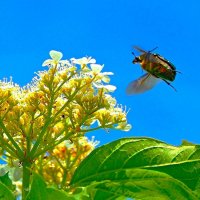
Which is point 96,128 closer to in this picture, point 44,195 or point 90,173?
point 90,173

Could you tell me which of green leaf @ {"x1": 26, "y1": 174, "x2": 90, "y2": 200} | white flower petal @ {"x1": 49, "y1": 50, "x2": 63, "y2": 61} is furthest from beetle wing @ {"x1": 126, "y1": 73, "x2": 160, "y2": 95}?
green leaf @ {"x1": 26, "y1": 174, "x2": 90, "y2": 200}

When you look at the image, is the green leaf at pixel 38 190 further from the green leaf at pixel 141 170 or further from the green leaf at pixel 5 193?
the green leaf at pixel 141 170

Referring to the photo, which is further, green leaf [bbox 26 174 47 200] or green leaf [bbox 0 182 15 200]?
green leaf [bbox 0 182 15 200]

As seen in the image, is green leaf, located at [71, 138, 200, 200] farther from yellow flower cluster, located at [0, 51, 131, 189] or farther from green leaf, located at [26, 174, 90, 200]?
yellow flower cluster, located at [0, 51, 131, 189]

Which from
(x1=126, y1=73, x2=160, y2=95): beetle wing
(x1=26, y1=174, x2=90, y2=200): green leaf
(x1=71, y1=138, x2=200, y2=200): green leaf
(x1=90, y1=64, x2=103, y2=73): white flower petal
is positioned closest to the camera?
(x1=26, y1=174, x2=90, y2=200): green leaf

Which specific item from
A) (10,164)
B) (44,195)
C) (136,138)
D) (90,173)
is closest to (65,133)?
(10,164)

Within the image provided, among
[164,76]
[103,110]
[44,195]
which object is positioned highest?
[164,76]

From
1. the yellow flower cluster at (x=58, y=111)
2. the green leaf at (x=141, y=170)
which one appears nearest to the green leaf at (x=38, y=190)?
the green leaf at (x=141, y=170)
